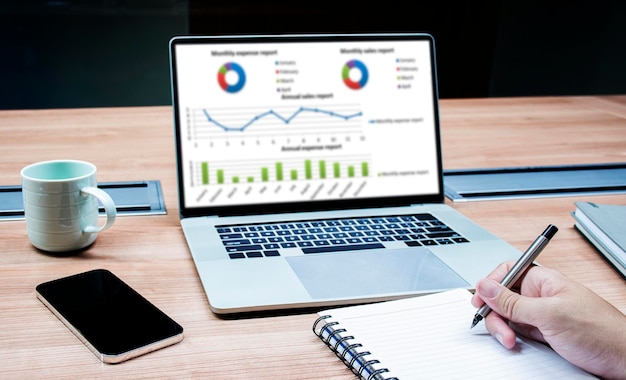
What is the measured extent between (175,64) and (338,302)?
0.47 metres

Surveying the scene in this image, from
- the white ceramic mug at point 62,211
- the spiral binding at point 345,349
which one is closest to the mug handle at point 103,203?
the white ceramic mug at point 62,211

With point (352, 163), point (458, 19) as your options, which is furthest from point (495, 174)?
point (458, 19)

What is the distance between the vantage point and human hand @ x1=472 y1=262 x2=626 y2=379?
2.41 feet

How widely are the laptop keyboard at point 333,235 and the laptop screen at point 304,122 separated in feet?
0.16

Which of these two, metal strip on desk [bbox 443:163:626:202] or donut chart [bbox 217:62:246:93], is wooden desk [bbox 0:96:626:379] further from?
donut chart [bbox 217:62:246:93]

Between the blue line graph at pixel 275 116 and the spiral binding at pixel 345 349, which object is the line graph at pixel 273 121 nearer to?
the blue line graph at pixel 275 116

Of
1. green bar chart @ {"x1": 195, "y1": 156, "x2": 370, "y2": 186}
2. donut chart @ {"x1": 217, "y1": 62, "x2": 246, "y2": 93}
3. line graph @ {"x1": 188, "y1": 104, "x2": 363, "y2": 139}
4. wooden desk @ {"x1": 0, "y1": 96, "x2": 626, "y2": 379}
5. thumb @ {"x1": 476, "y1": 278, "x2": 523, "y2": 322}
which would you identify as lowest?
wooden desk @ {"x1": 0, "y1": 96, "x2": 626, "y2": 379}

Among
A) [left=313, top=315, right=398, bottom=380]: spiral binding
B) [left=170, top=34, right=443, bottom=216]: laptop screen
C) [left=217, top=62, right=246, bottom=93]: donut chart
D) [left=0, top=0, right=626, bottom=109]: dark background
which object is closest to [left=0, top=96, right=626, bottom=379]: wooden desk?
[left=313, top=315, right=398, bottom=380]: spiral binding

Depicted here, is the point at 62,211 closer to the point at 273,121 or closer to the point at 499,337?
the point at 273,121

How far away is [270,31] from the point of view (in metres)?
3.26

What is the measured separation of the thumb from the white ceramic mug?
503 millimetres

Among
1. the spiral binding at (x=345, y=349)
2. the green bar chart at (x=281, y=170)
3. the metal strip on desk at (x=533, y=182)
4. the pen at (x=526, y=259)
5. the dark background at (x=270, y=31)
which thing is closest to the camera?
the spiral binding at (x=345, y=349)

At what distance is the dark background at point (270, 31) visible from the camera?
A: 307 centimetres

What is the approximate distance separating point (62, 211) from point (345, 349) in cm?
44
